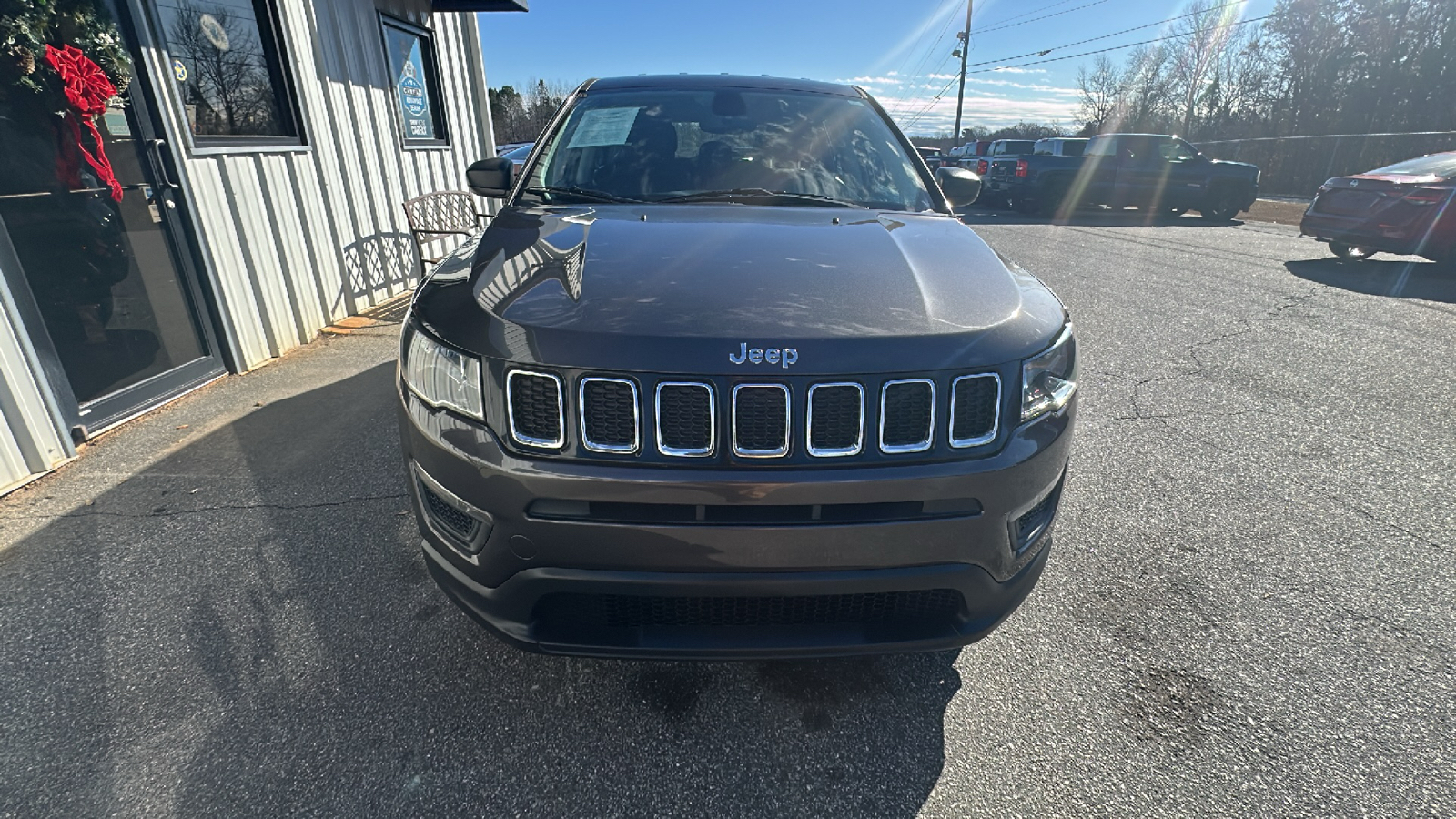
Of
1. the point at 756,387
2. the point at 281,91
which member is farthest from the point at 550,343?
the point at 281,91

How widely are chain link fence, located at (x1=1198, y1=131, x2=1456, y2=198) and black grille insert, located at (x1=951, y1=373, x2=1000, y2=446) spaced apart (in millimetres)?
25021

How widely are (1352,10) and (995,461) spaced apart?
129 feet

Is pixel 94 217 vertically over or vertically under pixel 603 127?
under

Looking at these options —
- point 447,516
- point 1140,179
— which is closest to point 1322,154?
point 1140,179

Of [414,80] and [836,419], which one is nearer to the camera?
[836,419]

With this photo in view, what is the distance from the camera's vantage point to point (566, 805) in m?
1.56

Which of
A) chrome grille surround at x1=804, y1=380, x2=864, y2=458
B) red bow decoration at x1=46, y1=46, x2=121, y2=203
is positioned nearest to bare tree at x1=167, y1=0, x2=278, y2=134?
red bow decoration at x1=46, y1=46, x2=121, y2=203

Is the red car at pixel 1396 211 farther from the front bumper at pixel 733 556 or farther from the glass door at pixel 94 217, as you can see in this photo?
the glass door at pixel 94 217

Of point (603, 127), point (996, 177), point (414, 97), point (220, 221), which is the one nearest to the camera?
point (603, 127)

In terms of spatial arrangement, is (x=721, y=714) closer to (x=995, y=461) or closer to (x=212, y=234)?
(x=995, y=461)

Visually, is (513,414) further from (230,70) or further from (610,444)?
(230,70)

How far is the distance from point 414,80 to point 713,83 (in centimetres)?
505

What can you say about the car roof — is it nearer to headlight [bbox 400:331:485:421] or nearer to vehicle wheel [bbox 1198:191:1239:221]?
headlight [bbox 400:331:485:421]

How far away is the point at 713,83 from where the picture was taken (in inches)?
117
